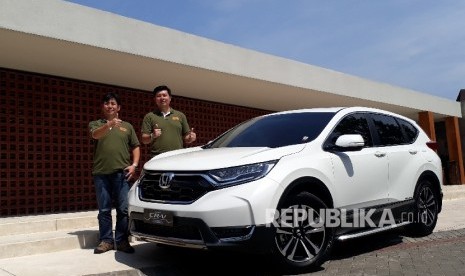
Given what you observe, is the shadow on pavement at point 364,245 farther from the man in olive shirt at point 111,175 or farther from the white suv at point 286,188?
the man in olive shirt at point 111,175

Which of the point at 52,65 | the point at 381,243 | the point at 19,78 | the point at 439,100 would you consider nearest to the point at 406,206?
the point at 381,243

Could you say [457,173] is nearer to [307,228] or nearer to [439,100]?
[439,100]

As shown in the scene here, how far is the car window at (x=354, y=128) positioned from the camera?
488 cm

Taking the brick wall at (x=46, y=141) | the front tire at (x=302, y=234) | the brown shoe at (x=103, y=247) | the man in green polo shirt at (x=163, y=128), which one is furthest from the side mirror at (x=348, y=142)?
Answer: the brick wall at (x=46, y=141)

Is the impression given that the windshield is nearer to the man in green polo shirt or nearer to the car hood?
the car hood

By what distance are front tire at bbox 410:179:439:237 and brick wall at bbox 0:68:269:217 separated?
633cm

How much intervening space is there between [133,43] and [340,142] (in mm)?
4107

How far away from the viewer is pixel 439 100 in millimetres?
16656

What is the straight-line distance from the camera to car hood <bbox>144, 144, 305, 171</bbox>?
13.1 ft

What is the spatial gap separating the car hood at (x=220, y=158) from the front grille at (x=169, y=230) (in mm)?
517

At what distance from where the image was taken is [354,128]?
203 inches

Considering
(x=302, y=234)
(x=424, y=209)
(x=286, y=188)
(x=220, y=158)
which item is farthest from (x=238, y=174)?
(x=424, y=209)

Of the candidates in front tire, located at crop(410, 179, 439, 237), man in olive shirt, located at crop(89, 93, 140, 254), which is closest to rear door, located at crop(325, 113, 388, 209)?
front tire, located at crop(410, 179, 439, 237)

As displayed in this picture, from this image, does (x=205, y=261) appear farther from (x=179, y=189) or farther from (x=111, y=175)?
(x=111, y=175)
